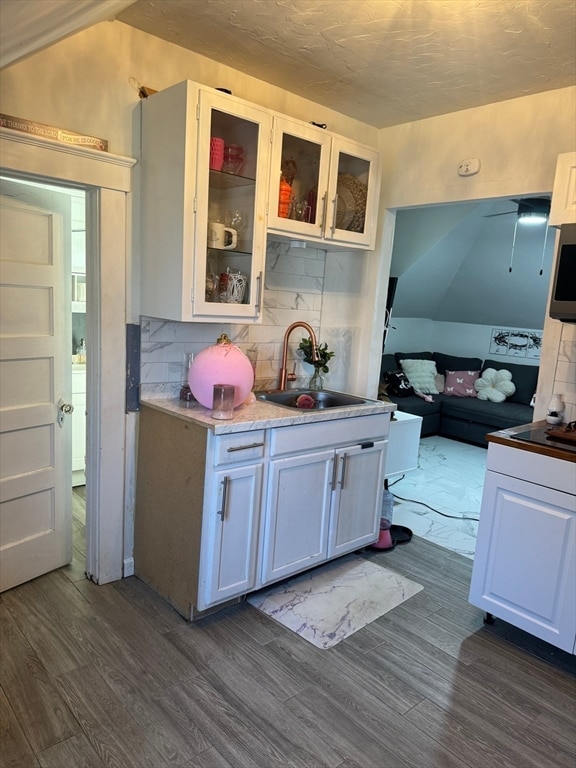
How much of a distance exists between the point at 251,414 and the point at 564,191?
1.66m

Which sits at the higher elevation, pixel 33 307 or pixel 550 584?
pixel 33 307

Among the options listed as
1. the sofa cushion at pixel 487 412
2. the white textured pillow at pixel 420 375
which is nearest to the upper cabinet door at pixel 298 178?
the sofa cushion at pixel 487 412

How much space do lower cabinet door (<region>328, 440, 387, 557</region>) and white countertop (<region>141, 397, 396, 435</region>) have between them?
0.21 m

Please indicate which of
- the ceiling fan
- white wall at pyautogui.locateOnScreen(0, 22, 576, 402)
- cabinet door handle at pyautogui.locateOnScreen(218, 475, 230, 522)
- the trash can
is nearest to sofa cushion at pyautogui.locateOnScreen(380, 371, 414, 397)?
the ceiling fan

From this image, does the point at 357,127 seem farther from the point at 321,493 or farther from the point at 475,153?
the point at 321,493

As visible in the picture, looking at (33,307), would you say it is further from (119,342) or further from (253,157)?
(253,157)

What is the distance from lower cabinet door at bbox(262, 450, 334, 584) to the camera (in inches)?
95.2

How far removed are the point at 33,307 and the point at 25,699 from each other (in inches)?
62.2

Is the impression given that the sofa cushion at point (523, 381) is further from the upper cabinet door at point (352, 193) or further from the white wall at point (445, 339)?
the upper cabinet door at point (352, 193)

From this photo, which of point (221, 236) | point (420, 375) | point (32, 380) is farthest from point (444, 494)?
A: point (32, 380)

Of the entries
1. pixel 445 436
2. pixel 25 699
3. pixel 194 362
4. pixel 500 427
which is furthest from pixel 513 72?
pixel 445 436

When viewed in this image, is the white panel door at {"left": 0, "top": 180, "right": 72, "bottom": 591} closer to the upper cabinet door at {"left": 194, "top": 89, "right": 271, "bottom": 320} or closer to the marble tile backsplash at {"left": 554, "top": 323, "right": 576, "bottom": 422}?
the upper cabinet door at {"left": 194, "top": 89, "right": 271, "bottom": 320}

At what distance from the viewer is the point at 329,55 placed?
2.29m

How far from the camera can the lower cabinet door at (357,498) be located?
8.90ft
